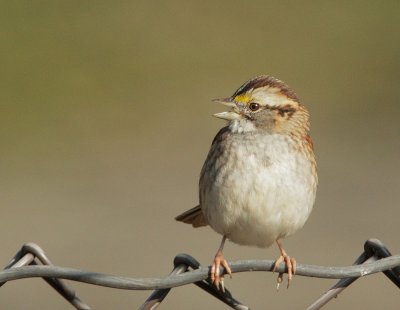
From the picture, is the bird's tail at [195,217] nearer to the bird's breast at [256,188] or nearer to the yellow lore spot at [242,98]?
the bird's breast at [256,188]

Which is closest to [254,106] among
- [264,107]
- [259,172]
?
[264,107]

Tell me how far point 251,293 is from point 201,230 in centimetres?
119

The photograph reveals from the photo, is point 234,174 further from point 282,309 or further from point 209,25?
point 209,25

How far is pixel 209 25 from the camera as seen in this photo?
1438 cm

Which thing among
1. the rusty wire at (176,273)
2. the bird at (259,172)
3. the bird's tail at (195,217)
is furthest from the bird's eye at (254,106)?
the rusty wire at (176,273)

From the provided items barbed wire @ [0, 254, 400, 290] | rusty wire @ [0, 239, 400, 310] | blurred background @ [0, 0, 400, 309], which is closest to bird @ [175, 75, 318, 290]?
rusty wire @ [0, 239, 400, 310]

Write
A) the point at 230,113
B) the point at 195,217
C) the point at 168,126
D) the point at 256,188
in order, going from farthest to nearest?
1. the point at 168,126
2. the point at 195,217
3. the point at 230,113
4. the point at 256,188

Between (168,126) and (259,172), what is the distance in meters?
6.79

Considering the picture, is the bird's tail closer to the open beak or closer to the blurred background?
the open beak

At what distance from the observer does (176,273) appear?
341 centimetres

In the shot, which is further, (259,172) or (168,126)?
(168,126)

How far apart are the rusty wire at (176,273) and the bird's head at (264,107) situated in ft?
4.85

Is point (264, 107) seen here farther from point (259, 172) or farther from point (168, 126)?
point (168, 126)

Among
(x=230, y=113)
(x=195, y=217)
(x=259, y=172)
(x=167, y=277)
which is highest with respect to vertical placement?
(x=230, y=113)
